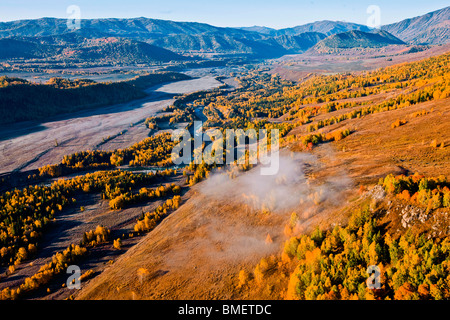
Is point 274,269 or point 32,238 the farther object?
point 32,238

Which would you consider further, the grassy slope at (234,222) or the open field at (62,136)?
the open field at (62,136)

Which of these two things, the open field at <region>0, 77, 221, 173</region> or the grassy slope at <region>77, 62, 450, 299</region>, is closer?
the grassy slope at <region>77, 62, 450, 299</region>

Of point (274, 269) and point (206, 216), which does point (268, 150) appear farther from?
point (274, 269)

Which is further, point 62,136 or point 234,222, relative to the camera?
point 62,136

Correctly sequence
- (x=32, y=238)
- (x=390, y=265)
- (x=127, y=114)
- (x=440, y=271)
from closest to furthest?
(x=440, y=271)
(x=390, y=265)
(x=32, y=238)
(x=127, y=114)

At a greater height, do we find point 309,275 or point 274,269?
point 309,275

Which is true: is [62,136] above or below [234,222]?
above

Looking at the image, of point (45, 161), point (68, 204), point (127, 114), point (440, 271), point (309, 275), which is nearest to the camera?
point (440, 271)

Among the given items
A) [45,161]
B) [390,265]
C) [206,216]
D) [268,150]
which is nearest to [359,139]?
[268,150]

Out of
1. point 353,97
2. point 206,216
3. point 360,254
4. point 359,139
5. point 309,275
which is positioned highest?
point 353,97
